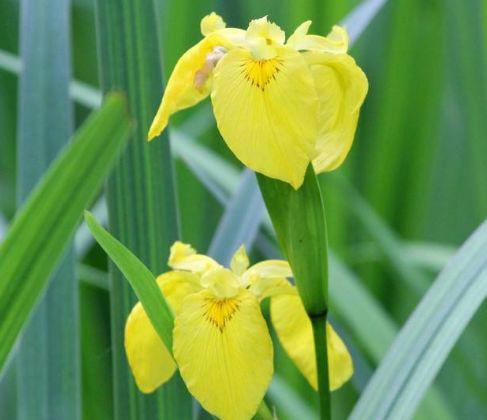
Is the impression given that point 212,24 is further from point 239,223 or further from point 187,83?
point 239,223

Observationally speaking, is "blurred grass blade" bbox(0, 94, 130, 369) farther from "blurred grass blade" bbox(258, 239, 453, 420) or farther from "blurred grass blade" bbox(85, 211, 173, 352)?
"blurred grass blade" bbox(258, 239, 453, 420)

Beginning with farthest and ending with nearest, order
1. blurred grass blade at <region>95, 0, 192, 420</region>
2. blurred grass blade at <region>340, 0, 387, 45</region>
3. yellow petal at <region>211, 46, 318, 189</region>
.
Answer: blurred grass blade at <region>340, 0, 387, 45</region>, blurred grass blade at <region>95, 0, 192, 420</region>, yellow petal at <region>211, 46, 318, 189</region>

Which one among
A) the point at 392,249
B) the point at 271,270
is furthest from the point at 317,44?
the point at 392,249

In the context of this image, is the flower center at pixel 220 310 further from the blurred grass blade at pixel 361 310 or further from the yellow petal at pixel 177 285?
the blurred grass blade at pixel 361 310

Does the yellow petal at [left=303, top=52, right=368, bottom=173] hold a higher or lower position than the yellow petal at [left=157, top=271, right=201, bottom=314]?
higher

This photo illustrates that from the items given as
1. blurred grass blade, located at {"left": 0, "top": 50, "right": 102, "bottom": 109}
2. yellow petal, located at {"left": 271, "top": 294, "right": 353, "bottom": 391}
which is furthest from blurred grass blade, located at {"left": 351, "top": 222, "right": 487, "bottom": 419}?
blurred grass blade, located at {"left": 0, "top": 50, "right": 102, "bottom": 109}

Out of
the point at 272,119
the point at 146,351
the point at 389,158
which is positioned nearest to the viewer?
the point at 272,119

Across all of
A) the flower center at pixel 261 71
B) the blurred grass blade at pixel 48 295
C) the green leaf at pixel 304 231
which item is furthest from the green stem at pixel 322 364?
the blurred grass blade at pixel 48 295

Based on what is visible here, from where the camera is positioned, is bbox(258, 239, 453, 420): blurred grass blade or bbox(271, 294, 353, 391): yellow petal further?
bbox(258, 239, 453, 420): blurred grass blade
